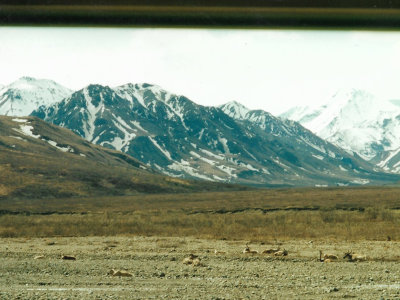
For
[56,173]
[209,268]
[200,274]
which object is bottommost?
[56,173]

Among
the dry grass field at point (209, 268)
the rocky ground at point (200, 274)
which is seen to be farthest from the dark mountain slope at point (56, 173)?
the rocky ground at point (200, 274)

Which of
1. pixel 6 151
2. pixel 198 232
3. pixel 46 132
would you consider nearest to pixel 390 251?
pixel 198 232

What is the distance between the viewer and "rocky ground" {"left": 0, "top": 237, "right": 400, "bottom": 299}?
10203 mm

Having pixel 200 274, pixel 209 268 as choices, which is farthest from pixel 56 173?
pixel 200 274

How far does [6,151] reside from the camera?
392ft

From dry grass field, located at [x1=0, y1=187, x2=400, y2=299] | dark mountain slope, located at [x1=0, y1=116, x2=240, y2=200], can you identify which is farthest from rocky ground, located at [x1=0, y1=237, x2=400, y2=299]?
dark mountain slope, located at [x1=0, y1=116, x2=240, y2=200]

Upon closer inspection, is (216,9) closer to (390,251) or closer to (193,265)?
(193,265)

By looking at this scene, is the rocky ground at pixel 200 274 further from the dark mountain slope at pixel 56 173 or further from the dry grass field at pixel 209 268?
the dark mountain slope at pixel 56 173

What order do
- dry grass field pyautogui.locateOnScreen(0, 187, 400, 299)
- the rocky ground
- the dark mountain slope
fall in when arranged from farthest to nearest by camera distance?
the dark mountain slope < dry grass field pyautogui.locateOnScreen(0, 187, 400, 299) < the rocky ground

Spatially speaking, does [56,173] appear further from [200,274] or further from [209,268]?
[200,274]

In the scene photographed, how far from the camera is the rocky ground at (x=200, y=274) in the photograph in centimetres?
1020

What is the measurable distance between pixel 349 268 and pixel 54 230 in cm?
2014

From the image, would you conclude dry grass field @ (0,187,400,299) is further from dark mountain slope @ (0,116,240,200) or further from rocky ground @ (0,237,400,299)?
dark mountain slope @ (0,116,240,200)

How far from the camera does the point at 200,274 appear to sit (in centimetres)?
1300
